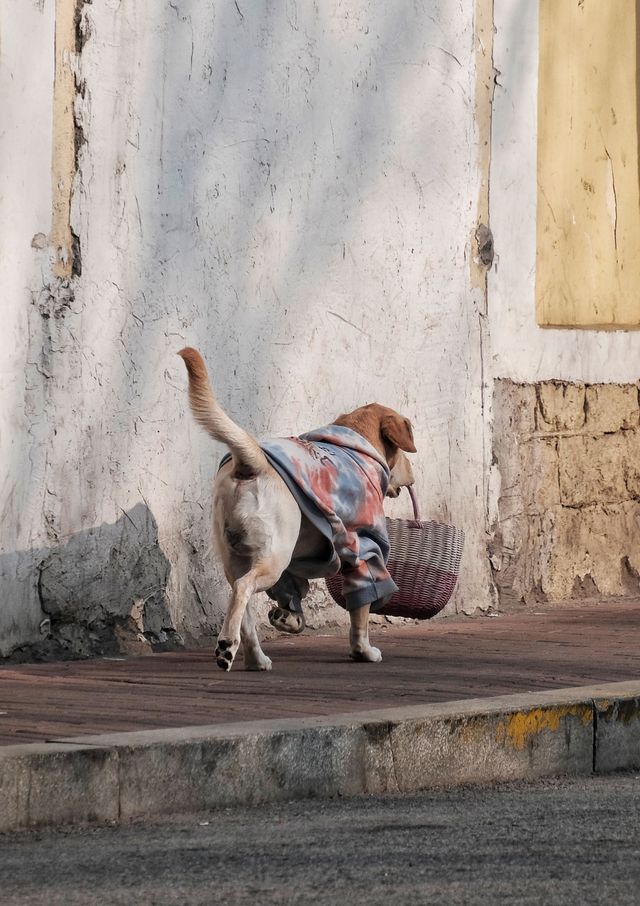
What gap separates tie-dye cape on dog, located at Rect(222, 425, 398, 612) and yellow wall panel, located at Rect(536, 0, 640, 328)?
3.17 m

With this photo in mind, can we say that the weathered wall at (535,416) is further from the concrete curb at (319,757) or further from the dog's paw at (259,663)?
the concrete curb at (319,757)

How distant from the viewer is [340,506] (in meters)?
6.88

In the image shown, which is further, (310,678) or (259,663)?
(259,663)

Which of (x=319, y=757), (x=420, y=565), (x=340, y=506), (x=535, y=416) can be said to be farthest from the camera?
(x=535, y=416)

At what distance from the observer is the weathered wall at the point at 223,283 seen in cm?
724

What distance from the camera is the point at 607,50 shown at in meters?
10.5

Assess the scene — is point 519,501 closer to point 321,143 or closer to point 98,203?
point 321,143

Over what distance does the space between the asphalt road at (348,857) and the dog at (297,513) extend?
1766 mm

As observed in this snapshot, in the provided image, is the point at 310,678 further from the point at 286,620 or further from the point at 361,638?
the point at 286,620

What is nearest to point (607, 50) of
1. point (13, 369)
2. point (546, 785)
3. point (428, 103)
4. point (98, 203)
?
point (428, 103)

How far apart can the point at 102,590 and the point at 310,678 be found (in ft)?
4.45

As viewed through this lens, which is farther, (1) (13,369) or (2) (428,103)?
(2) (428,103)

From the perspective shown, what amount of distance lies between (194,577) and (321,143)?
231cm

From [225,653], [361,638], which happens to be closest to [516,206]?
[361,638]
